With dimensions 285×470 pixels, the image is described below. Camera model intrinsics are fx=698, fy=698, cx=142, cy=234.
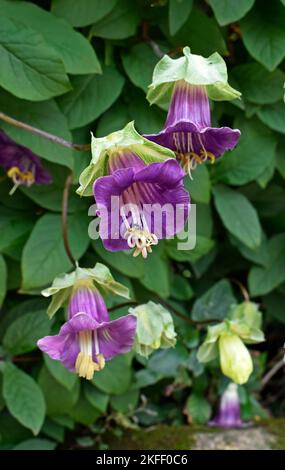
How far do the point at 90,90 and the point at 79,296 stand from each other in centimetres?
44

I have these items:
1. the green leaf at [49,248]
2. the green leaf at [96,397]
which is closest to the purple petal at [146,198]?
the green leaf at [49,248]

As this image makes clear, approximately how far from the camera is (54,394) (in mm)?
1393

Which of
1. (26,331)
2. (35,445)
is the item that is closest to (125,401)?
(35,445)

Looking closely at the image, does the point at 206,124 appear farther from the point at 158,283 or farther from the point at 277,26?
the point at 158,283

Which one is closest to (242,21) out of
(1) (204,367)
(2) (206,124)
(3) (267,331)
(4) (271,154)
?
(4) (271,154)

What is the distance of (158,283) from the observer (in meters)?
1.41

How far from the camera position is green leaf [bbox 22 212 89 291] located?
1.24 metres

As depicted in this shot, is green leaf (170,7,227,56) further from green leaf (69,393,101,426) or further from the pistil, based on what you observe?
green leaf (69,393,101,426)

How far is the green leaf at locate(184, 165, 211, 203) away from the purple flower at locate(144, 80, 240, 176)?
40 cm

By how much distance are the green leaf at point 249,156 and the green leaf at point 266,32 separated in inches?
8.0

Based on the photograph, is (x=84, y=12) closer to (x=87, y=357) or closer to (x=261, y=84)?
(x=261, y=84)

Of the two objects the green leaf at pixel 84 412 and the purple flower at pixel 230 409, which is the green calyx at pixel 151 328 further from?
the purple flower at pixel 230 409

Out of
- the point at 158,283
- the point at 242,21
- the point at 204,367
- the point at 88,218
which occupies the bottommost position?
the point at 204,367

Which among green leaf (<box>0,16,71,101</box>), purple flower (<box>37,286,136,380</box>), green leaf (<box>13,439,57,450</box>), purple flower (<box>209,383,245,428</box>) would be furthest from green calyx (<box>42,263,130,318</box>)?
purple flower (<box>209,383,245,428</box>)
